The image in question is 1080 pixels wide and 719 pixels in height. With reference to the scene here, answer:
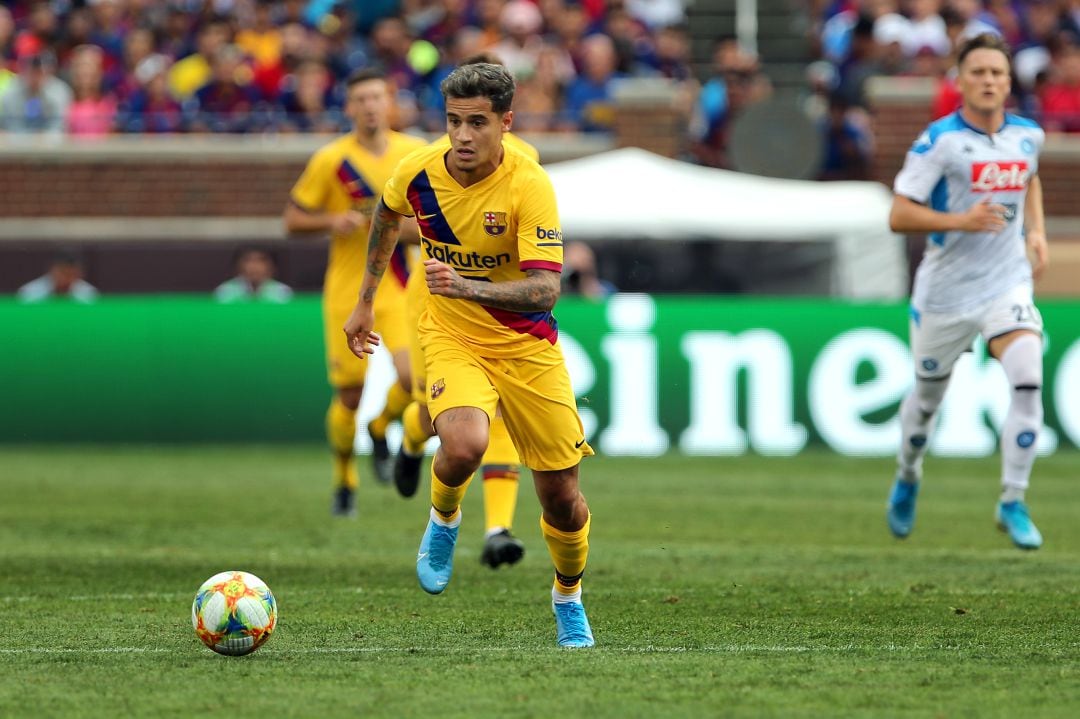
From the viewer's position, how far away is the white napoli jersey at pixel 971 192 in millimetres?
10797

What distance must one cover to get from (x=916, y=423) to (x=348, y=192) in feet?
13.0

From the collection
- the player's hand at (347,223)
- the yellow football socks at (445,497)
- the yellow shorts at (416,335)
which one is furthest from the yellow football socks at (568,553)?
the player's hand at (347,223)

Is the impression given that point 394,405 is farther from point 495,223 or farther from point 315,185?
point 495,223

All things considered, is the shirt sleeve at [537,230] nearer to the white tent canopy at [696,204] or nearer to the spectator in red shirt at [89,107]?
the white tent canopy at [696,204]

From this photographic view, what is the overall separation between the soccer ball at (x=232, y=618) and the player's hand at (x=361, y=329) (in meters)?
Answer: 1.16

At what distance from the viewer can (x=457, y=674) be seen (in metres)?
6.84

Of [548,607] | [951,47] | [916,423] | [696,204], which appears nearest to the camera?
[548,607]

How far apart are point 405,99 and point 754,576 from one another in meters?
13.5

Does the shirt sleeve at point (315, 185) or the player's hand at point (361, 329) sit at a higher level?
the player's hand at point (361, 329)

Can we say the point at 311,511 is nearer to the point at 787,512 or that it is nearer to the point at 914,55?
the point at 787,512

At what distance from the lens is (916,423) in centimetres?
1145

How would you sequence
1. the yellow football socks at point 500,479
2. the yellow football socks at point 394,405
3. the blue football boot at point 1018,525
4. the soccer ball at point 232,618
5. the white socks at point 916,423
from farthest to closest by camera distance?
the yellow football socks at point 394,405
the white socks at point 916,423
the blue football boot at point 1018,525
the yellow football socks at point 500,479
the soccer ball at point 232,618

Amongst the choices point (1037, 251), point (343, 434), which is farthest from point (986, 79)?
point (343, 434)

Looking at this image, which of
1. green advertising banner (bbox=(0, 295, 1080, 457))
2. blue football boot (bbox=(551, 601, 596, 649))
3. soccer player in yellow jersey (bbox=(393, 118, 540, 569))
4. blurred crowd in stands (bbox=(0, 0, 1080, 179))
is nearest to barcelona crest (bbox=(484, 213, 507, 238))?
soccer player in yellow jersey (bbox=(393, 118, 540, 569))
